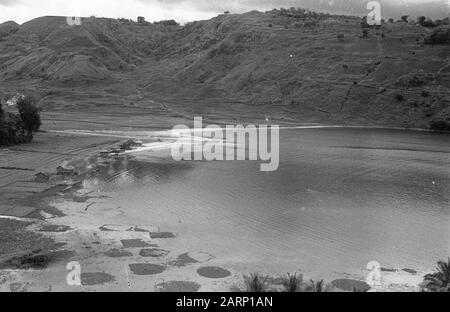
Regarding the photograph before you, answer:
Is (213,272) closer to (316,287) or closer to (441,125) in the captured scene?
(316,287)

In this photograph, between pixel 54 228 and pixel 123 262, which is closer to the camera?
pixel 123 262

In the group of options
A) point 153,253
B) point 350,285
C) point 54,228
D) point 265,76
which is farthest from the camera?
point 265,76

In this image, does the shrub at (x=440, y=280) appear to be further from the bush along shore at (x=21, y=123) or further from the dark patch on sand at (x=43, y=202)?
the bush along shore at (x=21, y=123)

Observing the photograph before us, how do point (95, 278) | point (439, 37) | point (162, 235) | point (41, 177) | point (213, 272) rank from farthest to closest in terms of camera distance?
point (439, 37), point (41, 177), point (162, 235), point (213, 272), point (95, 278)

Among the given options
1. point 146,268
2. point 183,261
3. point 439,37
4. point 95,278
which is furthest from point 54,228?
point 439,37

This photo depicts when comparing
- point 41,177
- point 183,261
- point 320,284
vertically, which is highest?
point 41,177

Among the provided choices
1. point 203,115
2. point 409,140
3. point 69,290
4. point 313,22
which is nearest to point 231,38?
point 313,22

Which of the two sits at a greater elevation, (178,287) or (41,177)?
(41,177)

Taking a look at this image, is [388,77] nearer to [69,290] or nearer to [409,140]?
[409,140]
